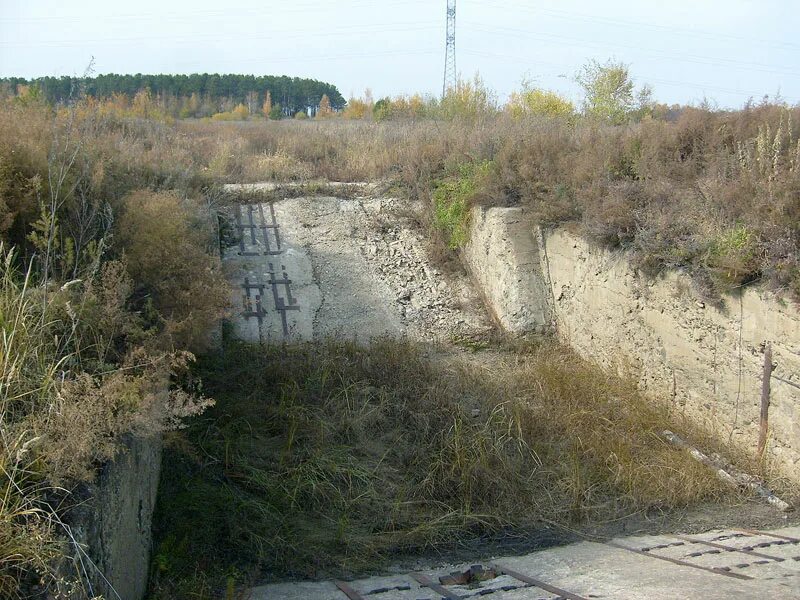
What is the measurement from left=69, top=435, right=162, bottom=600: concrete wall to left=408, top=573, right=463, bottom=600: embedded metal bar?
5.69 feet

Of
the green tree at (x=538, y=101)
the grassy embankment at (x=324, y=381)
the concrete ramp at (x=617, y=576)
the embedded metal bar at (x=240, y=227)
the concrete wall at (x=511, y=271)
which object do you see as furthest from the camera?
the green tree at (x=538, y=101)

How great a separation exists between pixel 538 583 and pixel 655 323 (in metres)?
3.60

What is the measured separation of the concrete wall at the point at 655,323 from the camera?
6117mm

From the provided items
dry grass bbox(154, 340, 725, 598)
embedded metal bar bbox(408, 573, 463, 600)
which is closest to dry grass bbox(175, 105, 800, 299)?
dry grass bbox(154, 340, 725, 598)

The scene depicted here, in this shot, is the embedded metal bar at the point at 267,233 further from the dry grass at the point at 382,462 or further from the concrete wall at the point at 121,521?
the concrete wall at the point at 121,521

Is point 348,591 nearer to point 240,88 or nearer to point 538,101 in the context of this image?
point 538,101

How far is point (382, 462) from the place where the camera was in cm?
638

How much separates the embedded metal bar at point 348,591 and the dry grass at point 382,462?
0.80 ft

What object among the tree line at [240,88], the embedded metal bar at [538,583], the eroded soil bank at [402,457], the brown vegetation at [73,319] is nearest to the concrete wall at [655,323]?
the eroded soil bank at [402,457]

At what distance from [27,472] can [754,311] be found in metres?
5.58

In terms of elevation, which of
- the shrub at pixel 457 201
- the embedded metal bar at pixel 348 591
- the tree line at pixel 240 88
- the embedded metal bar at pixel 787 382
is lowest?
the embedded metal bar at pixel 348 591

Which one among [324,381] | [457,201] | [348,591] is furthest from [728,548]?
[457,201]

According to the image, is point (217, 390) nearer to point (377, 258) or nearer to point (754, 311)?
point (377, 258)

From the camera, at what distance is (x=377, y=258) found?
10.3 metres
